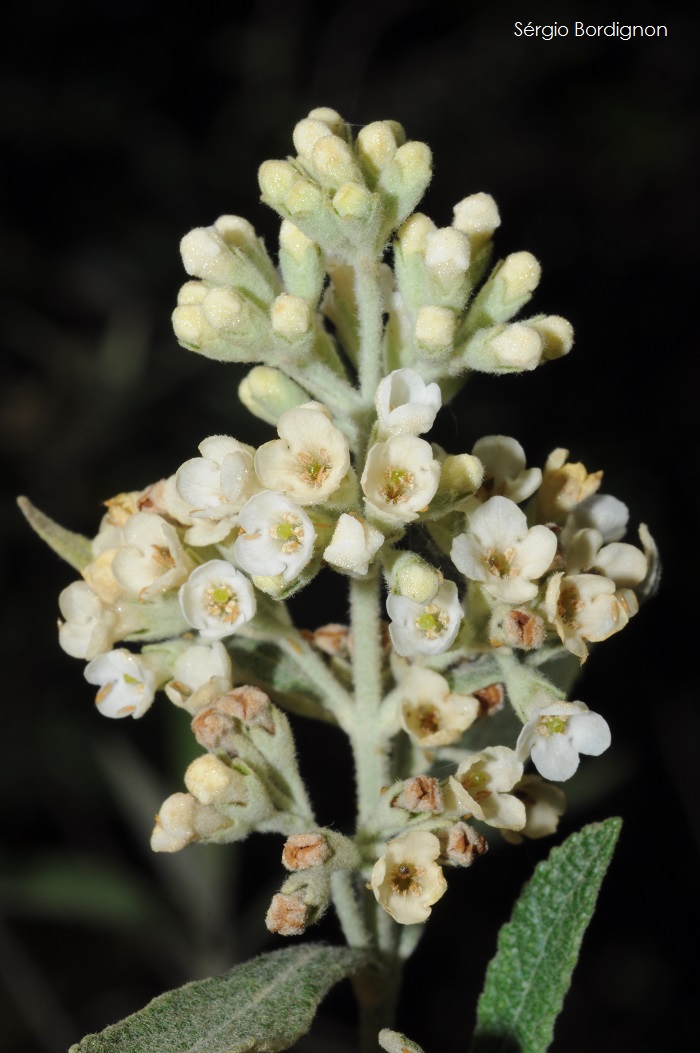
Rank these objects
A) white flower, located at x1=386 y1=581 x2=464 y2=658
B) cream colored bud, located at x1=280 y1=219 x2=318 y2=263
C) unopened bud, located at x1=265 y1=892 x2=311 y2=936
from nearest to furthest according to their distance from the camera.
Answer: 1. unopened bud, located at x1=265 y1=892 x2=311 y2=936
2. white flower, located at x1=386 y1=581 x2=464 y2=658
3. cream colored bud, located at x1=280 y1=219 x2=318 y2=263

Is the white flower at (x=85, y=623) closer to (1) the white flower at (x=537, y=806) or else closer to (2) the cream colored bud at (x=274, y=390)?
(2) the cream colored bud at (x=274, y=390)

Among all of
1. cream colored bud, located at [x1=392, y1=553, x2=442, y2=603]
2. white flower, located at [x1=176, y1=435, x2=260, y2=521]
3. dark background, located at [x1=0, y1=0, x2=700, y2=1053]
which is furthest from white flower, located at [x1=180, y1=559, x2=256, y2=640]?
dark background, located at [x1=0, y1=0, x2=700, y2=1053]

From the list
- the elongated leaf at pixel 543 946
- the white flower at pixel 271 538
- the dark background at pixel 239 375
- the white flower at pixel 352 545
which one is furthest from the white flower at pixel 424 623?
the dark background at pixel 239 375

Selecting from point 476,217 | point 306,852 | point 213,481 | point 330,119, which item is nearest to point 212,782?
point 306,852

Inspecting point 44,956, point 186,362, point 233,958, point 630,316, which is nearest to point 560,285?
point 630,316

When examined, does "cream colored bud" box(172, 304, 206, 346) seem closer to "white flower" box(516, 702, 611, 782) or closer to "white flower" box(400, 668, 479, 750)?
"white flower" box(400, 668, 479, 750)

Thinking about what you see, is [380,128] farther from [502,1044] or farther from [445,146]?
Result: [445,146]

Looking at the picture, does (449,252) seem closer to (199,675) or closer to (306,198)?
(306,198)
